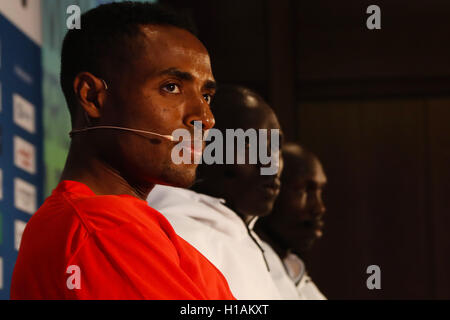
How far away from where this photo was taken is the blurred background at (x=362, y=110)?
363 centimetres

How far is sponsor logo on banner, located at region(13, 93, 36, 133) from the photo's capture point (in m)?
1.49

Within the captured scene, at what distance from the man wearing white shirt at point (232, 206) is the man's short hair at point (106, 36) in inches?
19.9

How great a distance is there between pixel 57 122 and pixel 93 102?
2.80ft

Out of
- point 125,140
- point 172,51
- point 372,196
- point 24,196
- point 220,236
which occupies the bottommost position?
point 372,196

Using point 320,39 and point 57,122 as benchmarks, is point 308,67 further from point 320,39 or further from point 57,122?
point 57,122

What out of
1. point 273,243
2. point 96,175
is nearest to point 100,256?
point 96,175

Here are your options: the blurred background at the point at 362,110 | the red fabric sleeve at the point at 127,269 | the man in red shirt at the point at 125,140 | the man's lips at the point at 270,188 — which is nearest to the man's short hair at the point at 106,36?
the man in red shirt at the point at 125,140

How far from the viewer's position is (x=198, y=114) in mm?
926

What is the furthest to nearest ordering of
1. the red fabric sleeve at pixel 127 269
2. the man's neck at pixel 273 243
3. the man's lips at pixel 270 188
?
the man's neck at pixel 273 243
the man's lips at pixel 270 188
the red fabric sleeve at pixel 127 269

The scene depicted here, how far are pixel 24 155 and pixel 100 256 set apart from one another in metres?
0.86

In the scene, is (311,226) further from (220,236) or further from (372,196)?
(372,196)

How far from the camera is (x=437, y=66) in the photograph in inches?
142

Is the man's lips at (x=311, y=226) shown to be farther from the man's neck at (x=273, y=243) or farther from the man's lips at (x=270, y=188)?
the man's lips at (x=270, y=188)
